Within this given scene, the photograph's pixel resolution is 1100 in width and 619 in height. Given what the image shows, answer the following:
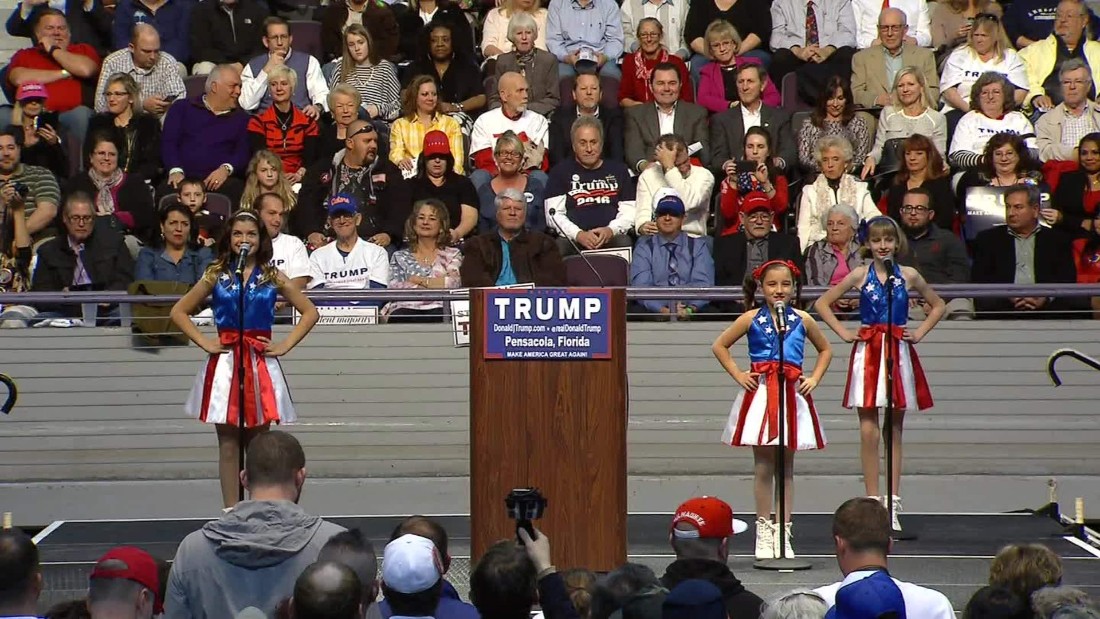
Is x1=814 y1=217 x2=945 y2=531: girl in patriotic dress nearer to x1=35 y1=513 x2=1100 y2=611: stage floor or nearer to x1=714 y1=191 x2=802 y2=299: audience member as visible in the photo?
x1=35 y1=513 x2=1100 y2=611: stage floor

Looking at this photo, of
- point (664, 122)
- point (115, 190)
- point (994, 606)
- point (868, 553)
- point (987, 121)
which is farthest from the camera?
point (664, 122)

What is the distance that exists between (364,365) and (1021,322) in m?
4.21

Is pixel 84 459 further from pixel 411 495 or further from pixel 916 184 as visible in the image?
pixel 916 184

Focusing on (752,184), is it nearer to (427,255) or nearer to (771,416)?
(427,255)

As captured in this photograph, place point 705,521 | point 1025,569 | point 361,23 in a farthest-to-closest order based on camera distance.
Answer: point 361,23, point 705,521, point 1025,569

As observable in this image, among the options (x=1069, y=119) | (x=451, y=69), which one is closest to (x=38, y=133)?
(x=451, y=69)

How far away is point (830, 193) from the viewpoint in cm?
1327

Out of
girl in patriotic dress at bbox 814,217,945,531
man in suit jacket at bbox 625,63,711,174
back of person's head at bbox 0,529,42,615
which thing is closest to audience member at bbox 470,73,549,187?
man in suit jacket at bbox 625,63,711,174

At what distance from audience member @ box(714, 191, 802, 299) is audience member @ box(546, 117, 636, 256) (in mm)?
775

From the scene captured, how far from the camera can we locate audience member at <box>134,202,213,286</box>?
1238cm

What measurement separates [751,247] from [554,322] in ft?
14.4

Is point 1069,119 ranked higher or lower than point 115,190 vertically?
higher

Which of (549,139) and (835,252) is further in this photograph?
(549,139)

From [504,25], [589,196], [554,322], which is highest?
[504,25]
